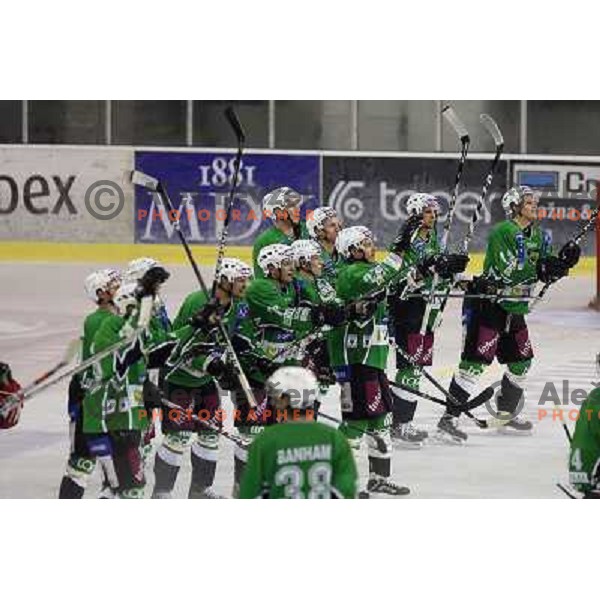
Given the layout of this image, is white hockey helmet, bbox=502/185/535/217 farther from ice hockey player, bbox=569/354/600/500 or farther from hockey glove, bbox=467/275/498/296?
ice hockey player, bbox=569/354/600/500

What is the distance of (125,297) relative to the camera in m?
7.87

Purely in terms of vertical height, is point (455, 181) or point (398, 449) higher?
point (455, 181)

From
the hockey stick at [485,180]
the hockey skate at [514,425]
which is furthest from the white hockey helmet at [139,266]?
the hockey skate at [514,425]

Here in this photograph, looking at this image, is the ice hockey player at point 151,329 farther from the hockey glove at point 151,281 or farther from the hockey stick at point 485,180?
the hockey stick at point 485,180

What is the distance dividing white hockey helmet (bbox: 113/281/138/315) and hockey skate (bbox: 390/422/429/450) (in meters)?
1.07

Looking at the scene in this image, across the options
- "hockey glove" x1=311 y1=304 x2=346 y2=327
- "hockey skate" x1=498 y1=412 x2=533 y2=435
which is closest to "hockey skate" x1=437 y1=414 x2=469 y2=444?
"hockey skate" x1=498 y1=412 x2=533 y2=435

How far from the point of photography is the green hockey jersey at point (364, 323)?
8.09 m

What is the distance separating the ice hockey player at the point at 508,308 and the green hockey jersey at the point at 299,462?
189 cm

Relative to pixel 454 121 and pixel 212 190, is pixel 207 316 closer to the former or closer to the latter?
pixel 212 190

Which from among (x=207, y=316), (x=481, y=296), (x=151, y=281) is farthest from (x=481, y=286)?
(x=151, y=281)

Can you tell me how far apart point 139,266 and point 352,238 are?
747mm

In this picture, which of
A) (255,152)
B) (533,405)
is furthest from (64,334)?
(533,405)

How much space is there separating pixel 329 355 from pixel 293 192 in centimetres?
58

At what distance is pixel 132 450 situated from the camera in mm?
7910
